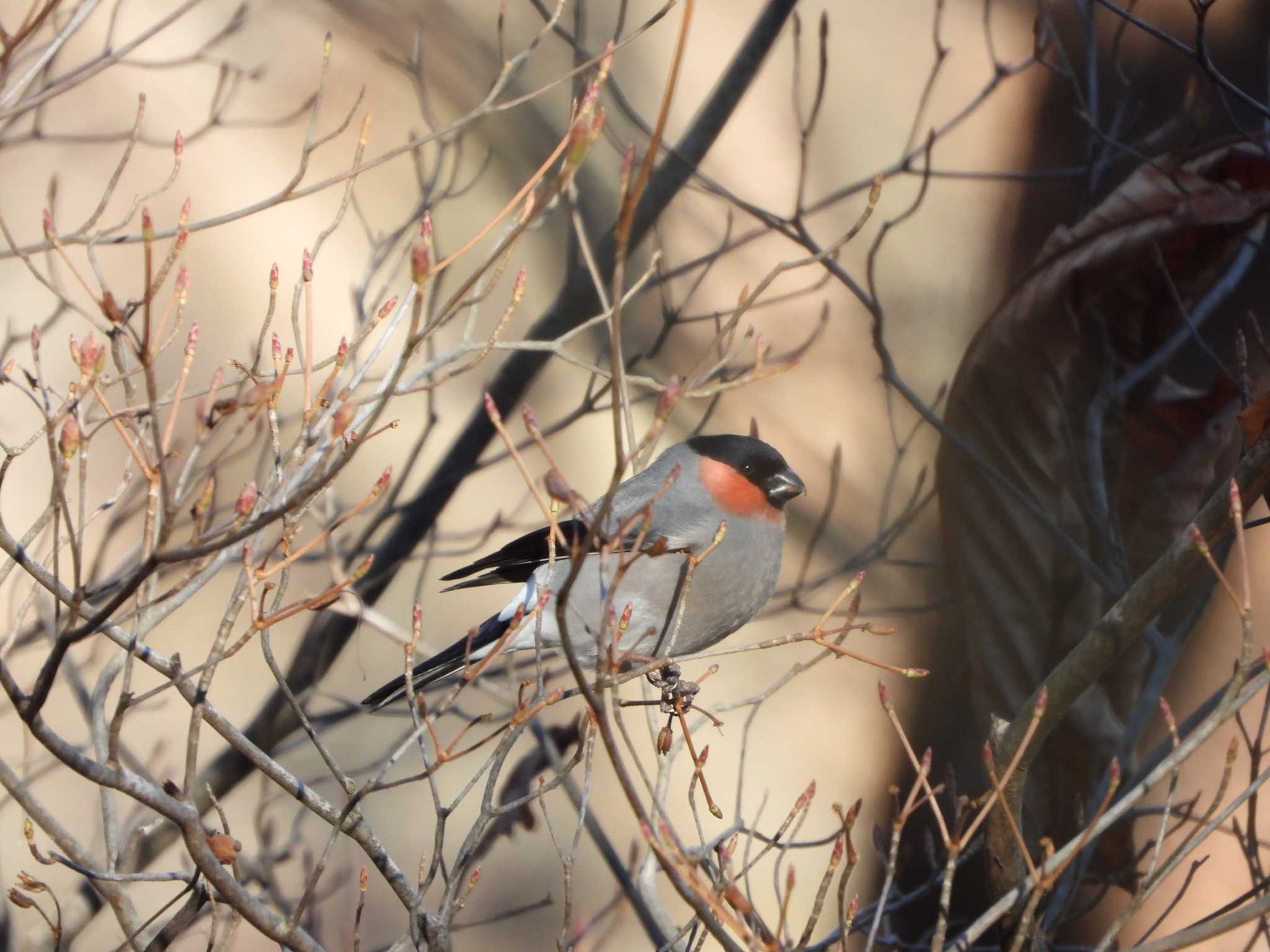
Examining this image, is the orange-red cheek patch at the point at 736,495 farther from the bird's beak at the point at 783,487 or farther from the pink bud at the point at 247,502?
the pink bud at the point at 247,502

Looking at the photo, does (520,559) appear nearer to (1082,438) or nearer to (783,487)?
(783,487)

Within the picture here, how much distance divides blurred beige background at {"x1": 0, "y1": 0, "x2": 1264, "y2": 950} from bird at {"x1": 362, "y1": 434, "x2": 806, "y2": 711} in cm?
46

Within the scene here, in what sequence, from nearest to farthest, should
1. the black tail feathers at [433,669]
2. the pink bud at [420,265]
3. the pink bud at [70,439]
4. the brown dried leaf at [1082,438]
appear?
1. the pink bud at [420,265]
2. the pink bud at [70,439]
3. the black tail feathers at [433,669]
4. the brown dried leaf at [1082,438]

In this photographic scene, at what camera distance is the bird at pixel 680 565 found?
1.71m

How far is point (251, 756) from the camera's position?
1.03 m

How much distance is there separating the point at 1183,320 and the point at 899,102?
32.2 inches

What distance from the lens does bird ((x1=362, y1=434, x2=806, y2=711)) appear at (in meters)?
1.71

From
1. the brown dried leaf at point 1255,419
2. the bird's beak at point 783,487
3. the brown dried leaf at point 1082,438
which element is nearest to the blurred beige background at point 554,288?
the brown dried leaf at point 1082,438

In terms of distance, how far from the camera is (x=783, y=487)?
1800 mm

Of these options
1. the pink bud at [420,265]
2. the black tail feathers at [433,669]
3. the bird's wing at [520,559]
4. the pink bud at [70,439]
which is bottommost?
the pink bud at [420,265]

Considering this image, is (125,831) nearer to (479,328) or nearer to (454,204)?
(479,328)

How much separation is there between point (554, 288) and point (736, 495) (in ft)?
2.41

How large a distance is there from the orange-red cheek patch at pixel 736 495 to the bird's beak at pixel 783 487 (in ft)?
0.07

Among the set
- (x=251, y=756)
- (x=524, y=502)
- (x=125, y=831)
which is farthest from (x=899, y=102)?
(x=125, y=831)
